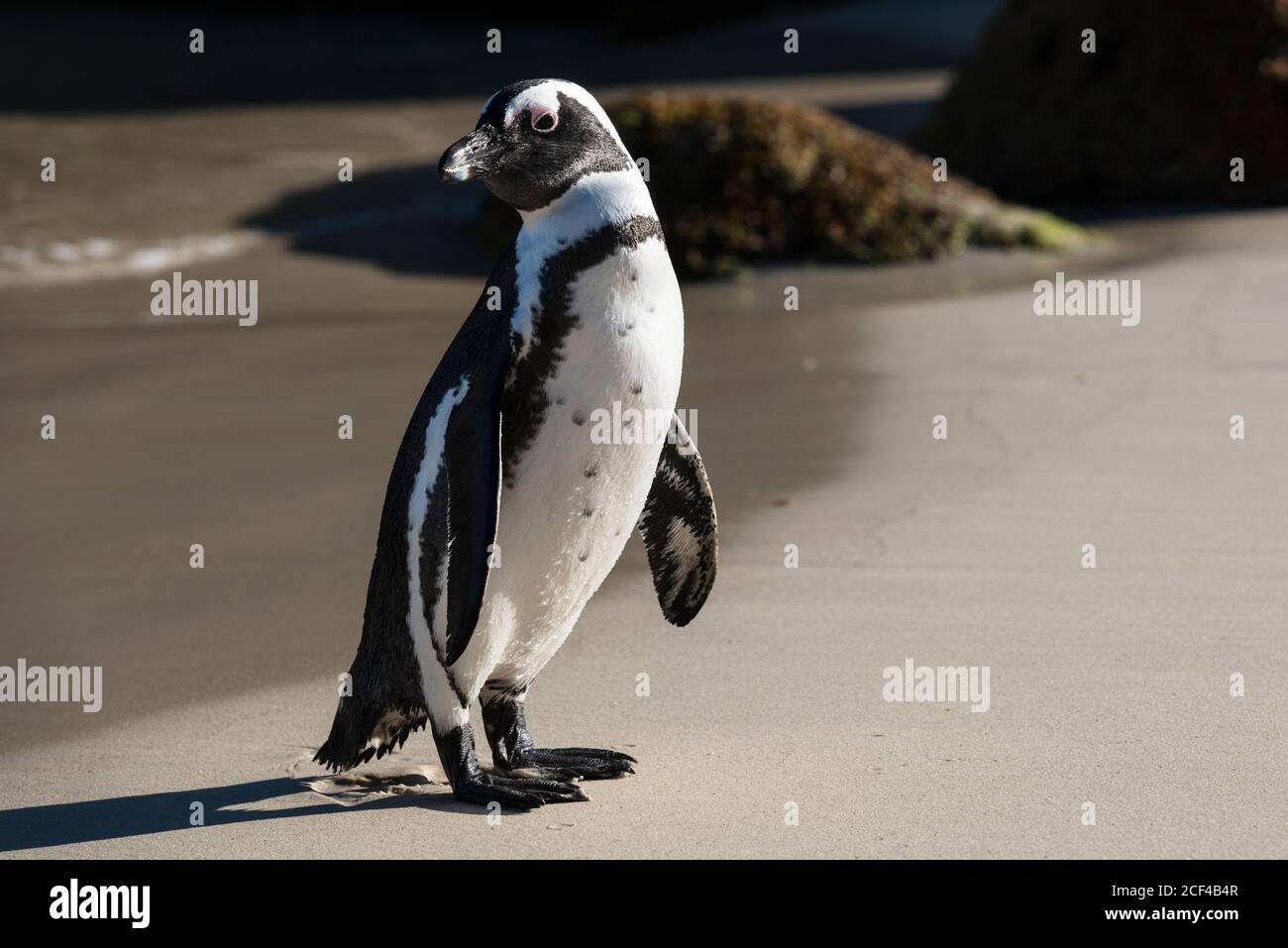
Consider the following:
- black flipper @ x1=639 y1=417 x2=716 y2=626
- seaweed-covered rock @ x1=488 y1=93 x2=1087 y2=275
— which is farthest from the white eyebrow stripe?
seaweed-covered rock @ x1=488 y1=93 x2=1087 y2=275

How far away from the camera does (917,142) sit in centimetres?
1453

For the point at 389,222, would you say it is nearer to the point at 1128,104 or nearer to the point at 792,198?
the point at 792,198

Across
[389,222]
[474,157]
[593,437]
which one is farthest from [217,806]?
[389,222]

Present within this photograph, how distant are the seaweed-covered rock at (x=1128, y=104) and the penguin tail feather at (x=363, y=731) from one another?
1014cm

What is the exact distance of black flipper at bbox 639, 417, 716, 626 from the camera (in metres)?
3.67

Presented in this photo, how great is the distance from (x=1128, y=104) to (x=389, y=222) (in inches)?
220

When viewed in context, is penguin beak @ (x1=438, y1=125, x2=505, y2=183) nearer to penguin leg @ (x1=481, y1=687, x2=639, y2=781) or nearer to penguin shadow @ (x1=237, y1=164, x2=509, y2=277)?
penguin leg @ (x1=481, y1=687, x2=639, y2=781)

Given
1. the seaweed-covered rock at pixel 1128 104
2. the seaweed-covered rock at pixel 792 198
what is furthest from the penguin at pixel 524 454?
the seaweed-covered rock at pixel 1128 104

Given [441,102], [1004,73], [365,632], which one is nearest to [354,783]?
[365,632]

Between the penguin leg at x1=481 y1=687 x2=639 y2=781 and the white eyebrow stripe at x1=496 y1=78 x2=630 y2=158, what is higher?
the white eyebrow stripe at x1=496 y1=78 x2=630 y2=158

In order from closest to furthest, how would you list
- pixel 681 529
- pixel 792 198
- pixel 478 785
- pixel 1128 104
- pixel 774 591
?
1. pixel 478 785
2. pixel 681 529
3. pixel 774 591
4. pixel 792 198
5. pixel 1128 104

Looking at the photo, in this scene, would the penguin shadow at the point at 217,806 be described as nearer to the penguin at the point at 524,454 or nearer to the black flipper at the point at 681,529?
the penguin at the point at 524,454

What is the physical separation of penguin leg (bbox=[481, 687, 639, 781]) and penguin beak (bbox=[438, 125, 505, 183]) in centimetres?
109

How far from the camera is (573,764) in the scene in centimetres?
347
